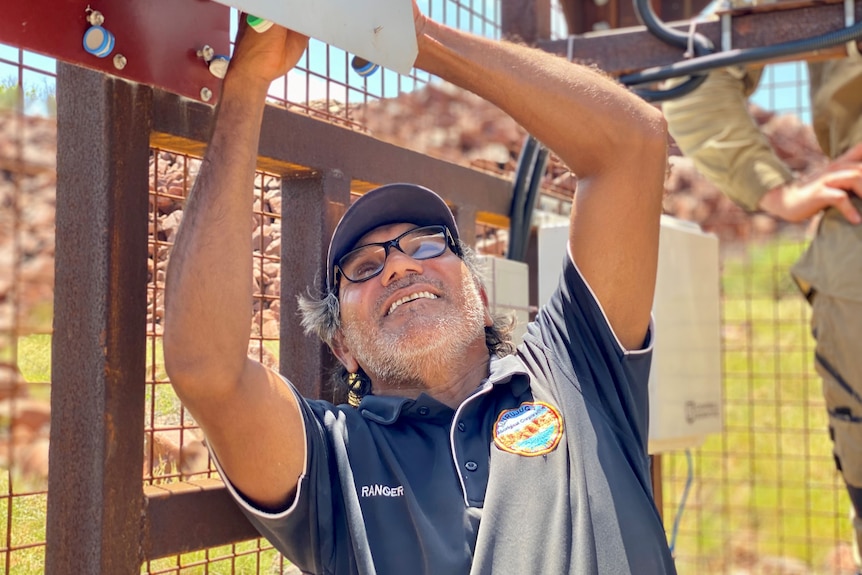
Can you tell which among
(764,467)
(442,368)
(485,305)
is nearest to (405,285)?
(442,368)

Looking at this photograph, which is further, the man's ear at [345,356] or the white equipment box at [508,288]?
the white equipment box at [508,288]

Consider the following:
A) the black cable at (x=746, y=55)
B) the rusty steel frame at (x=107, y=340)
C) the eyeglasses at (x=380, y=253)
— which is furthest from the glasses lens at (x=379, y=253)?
the black cable at (x=746, y=55)

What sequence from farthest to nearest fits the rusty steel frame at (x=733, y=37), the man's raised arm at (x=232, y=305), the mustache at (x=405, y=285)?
1. the rusty steel frame at (x=733, y=37)
2. the mustache at (x=405, y=285)
3. the man's raised arm at (x=232, y=305)

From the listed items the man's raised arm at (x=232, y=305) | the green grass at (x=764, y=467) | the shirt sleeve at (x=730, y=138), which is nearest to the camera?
the man's raised arm at (x=232, y=305)

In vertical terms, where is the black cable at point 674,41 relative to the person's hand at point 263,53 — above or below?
above

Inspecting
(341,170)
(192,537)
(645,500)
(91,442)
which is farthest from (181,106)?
(645,500)

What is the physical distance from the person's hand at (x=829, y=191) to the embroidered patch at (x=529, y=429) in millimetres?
1493

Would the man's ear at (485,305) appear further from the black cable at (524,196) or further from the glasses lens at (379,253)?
the black cable at (524,196)

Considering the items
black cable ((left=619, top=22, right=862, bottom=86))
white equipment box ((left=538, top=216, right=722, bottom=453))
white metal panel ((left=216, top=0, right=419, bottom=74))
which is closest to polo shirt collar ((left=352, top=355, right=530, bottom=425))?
white metal panel ((left=216, top=0, right=419, bottom=74))

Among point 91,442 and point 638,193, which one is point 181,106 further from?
point 638,193

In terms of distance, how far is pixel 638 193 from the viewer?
1780mm

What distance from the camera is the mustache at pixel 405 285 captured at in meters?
1.83

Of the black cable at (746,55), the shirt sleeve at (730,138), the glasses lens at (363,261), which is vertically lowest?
the glasses lens at (363,261)

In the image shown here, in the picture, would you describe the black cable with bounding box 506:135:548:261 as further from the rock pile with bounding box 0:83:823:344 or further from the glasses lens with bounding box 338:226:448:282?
the glasses lens with bounding box 338:226:448:282
